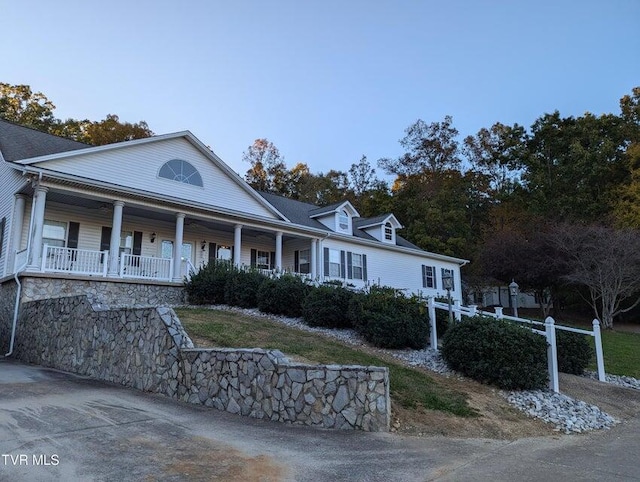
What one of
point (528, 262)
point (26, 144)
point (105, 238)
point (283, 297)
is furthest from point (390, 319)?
point (528, 262)

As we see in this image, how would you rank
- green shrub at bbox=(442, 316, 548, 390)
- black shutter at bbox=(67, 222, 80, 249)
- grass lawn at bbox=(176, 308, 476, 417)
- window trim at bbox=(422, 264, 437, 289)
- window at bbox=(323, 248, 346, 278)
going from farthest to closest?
1. window trim at bbox=(422, 264, 437, 289)
2. window at bbox=(323, 248, 346, 278)
3. black shutter at bbox=(67, 222, 80, 249)
4. green shrub at bbox=(442, 316, 548, 390)
5. grass lawn at bbox=(176, 308, 476, 417)

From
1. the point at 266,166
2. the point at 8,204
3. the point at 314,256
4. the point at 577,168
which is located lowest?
the point at 314,256

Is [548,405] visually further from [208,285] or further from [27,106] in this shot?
[27,106]

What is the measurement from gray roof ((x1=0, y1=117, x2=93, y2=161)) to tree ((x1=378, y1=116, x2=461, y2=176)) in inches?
1230

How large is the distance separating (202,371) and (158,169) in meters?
11.1

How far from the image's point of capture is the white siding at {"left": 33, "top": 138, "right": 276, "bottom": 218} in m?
14.6

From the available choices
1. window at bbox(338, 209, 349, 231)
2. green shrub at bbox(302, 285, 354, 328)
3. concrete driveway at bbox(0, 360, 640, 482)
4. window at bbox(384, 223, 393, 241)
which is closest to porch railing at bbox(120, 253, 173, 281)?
green shrub at bbox(302, 285, 354, 328)

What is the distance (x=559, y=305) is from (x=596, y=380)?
81.4 ft

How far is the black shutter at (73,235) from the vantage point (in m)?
15.3

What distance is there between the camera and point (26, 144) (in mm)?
15188

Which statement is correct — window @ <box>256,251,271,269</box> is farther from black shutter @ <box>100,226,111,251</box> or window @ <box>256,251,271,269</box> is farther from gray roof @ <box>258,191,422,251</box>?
black shutter @ <box>100,226,111,251</box>

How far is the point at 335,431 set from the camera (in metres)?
5.73

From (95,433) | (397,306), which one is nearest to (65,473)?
(95,433)

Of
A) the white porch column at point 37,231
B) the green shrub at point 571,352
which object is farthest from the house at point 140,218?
the green shrub at point 571,352
